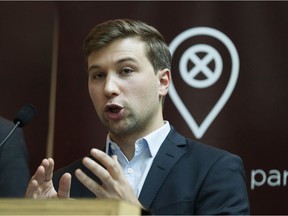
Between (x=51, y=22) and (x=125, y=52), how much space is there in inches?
33.5

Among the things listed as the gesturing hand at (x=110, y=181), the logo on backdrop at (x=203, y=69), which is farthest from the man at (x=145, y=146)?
the logo on backdrop at (x=203, y=69)

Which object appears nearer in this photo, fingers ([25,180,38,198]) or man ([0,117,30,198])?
fingers ([25,180,38,198])

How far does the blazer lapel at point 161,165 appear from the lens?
1929 millimetres

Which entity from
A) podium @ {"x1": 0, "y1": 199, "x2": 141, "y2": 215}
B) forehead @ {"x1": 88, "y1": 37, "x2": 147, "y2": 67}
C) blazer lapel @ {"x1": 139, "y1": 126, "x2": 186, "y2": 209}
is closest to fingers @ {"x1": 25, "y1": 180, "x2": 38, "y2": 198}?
blazer lapel @ {"x1": 139, "y1": 126, "x2": 186, "y2": 209}

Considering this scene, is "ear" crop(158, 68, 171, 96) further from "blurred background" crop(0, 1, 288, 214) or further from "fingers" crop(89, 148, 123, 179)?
"blurred background" crop(0, 1, 288, 214)

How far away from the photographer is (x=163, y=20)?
109 inches

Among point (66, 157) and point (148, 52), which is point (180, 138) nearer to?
point (148, 52)

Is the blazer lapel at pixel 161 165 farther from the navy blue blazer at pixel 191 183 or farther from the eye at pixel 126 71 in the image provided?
the eye at pixel 126 71

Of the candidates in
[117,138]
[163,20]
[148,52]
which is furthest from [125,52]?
[163,20]

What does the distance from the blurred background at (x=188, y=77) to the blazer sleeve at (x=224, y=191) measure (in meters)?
0.75

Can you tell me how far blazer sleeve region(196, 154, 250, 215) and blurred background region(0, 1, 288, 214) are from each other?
75 cm

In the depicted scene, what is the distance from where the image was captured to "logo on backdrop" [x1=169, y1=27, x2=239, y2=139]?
2.70m

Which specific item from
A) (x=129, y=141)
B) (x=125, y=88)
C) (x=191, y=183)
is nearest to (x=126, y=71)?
(x=125, y=88)

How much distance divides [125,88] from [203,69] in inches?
29.8
